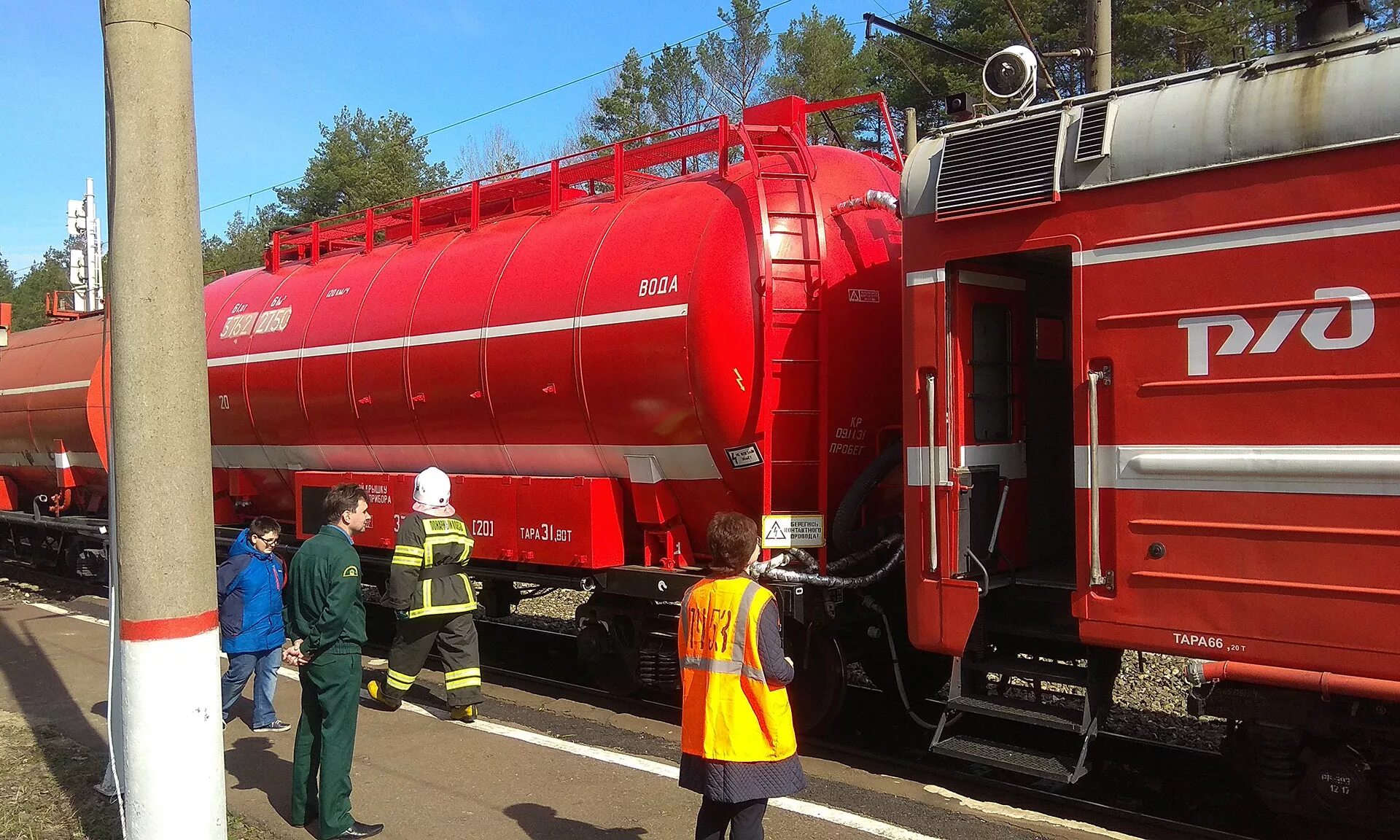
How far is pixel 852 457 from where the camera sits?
700 centimetres

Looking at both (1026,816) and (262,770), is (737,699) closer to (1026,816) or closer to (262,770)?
(1026,816)

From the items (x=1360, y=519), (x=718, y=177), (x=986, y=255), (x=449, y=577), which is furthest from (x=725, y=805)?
(x=718, y=177)

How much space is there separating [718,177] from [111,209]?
13.8 ft

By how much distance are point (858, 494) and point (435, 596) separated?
2993 millimetres

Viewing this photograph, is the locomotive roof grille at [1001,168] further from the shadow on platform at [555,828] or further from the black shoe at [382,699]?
the black shoe at [382,699]

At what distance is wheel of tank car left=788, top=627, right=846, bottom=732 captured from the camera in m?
6.96

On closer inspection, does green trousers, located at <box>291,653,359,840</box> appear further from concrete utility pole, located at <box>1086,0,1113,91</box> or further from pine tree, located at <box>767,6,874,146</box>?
pine tree, located at <box>767,6,874,146</box>

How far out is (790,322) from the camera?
6.74 m

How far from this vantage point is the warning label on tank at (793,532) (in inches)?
260

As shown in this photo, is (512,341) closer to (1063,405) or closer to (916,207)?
(916,207)

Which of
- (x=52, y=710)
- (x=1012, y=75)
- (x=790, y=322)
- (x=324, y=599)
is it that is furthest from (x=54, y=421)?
(x=1012, y=75)

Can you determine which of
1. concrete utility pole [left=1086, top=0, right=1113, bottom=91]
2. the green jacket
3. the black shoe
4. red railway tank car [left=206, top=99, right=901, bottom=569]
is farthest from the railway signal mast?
concrete utility pole [left=1086, top=0, right=1113, bottom=91]

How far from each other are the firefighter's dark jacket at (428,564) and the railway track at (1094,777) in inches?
49.1

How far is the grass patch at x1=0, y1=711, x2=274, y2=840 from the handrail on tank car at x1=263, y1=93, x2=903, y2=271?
4970 mm
